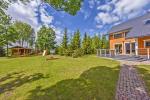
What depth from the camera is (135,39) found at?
87.2 feet

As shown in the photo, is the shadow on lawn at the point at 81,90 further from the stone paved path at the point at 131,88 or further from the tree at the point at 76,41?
the tree at the point at 76,41

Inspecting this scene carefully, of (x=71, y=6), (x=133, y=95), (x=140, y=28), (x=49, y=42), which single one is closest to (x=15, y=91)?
(x=71, y=6)

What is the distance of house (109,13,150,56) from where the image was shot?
80.7 ft

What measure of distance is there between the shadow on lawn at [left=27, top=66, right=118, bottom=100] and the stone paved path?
14.7 inches

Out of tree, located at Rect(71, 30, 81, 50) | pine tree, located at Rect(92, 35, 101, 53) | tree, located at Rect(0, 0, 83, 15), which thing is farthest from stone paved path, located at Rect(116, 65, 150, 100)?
pine tree, located at Rect(92, 35, 101, 53)

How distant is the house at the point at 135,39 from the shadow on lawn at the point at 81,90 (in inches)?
507

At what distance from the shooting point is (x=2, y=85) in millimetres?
12258

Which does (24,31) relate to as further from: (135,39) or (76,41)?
(135,39)

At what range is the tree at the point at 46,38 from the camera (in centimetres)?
6153

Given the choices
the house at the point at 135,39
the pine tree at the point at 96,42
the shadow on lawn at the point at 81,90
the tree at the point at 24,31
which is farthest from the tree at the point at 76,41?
the shadow on lawn at the point at 81,90

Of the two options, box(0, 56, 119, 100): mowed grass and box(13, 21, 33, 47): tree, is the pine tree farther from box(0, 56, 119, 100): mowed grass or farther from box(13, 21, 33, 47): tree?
box(0, 56, 119, 100): mowed grass

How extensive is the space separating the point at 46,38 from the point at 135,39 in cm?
4006

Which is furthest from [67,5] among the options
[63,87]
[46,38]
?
[46,38]

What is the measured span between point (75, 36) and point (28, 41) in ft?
131
